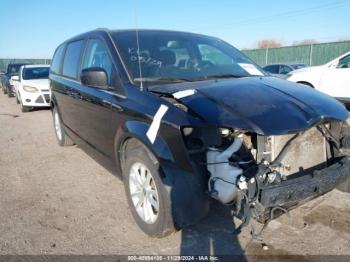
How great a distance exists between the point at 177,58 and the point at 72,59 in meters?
2.03

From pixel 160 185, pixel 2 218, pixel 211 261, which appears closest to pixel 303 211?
pixel 211 261

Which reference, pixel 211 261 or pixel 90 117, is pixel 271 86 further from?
pixel 90 117

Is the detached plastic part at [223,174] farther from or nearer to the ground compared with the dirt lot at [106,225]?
farther from the ground

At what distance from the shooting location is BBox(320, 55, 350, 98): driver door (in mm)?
8758

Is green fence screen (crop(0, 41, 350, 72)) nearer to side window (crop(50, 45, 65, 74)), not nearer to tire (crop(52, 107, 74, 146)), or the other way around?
side window (crop(50, 45, 65, 74))

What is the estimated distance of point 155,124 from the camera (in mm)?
2711

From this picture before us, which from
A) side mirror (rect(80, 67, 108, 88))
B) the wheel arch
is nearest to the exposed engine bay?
the wheel arch

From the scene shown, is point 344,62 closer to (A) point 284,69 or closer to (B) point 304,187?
(A) point 284,69

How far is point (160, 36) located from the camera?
3.91m

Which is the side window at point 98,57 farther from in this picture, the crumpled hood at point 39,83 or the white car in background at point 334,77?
the crumpled hood at point 39,83

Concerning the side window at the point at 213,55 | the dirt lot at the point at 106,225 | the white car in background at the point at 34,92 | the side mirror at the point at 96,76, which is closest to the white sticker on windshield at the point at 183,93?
the side mirror at the point at 96,76

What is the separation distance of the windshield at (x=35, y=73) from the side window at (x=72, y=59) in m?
7.38

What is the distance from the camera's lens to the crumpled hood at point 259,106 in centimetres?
239

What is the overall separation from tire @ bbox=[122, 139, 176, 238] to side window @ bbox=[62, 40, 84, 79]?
2050 mm
